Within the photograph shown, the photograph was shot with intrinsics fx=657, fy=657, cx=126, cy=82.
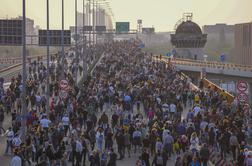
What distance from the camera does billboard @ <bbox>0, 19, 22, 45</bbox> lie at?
4746 centimetres

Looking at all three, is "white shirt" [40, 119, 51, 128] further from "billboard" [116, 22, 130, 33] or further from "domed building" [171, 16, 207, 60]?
"billboard" [116, 22, 130, 33]

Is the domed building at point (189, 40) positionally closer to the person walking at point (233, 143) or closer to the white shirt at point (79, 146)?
the person walking at point (233, 143)

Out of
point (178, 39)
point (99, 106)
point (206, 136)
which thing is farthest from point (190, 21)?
point (206, 136)

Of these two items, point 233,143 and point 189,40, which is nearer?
point 233,143

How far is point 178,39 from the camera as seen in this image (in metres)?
115

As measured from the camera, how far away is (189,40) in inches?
4496

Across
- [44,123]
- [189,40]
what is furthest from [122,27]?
[44,123]

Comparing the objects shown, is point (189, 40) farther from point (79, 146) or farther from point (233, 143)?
point (79, 146)

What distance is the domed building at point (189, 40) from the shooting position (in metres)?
114

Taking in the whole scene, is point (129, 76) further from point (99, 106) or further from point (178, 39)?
point (178, 39)

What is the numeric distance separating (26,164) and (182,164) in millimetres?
4826

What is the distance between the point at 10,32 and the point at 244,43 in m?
112

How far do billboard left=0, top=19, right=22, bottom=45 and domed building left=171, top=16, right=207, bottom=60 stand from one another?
223ft

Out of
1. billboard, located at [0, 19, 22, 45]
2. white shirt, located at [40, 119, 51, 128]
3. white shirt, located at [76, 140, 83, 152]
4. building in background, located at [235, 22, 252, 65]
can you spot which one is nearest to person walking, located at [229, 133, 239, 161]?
white shirt, located at [76, 140, 83, 152]
